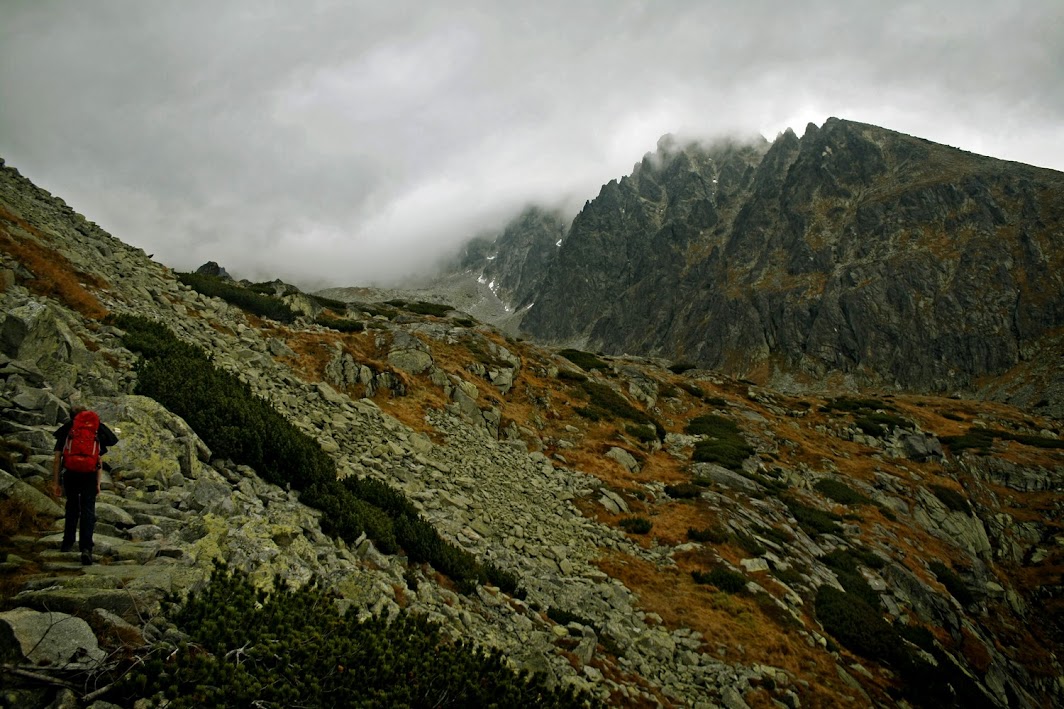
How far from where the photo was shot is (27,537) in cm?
687

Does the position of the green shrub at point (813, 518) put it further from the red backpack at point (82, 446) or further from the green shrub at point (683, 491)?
the red backpack at point (82, 446)

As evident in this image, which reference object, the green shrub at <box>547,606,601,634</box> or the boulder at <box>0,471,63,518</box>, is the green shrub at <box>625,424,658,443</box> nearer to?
the green shrub at <box>547,606,601,634</box>

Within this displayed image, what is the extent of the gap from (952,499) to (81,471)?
44933 mm

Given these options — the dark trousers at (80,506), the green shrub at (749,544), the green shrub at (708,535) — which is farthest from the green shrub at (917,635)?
the dark trousers at (80,506)

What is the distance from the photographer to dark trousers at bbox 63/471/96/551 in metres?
6.87

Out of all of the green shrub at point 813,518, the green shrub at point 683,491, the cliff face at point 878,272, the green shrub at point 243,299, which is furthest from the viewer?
the cliff face at point 878,272

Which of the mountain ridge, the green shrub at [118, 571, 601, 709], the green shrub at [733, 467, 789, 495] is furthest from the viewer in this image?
the mountain ridge

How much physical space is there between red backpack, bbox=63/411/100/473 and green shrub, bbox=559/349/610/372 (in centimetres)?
4347

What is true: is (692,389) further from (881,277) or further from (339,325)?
(881,277)

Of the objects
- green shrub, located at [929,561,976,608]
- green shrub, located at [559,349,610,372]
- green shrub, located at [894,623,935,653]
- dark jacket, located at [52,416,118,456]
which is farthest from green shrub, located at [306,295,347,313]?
green shrub, located at [929,561,976,608]

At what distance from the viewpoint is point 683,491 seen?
25797 millimetres

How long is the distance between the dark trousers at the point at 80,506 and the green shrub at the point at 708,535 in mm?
19512

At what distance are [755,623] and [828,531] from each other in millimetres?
13306

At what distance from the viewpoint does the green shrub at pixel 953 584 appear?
25.4 metres
